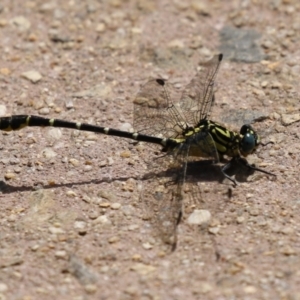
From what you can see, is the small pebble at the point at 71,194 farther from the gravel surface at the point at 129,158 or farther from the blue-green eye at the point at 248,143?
the blue-green eye at the point at 248,143

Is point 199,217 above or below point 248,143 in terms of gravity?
below

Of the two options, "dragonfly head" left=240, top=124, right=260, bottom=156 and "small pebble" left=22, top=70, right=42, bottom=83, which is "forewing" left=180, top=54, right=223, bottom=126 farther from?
"small pebble" left=22, top=70, right=42, bottom=83

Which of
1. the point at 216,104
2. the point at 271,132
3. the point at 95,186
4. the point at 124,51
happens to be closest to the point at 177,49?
the point at 124,51

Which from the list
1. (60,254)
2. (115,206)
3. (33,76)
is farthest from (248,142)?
(33,76)

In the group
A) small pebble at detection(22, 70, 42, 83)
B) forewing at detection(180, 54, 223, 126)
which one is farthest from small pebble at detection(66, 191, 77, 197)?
small pebble at detection(22, 70, 42, 83)

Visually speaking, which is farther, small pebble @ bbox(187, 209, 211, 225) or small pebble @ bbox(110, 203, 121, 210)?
small pebble @ bbox(110, 203, 121, 210)

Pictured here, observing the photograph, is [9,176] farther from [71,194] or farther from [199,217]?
[199,217]

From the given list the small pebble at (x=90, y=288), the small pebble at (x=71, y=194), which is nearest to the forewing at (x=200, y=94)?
the small pebble at (x=71, y=194)
